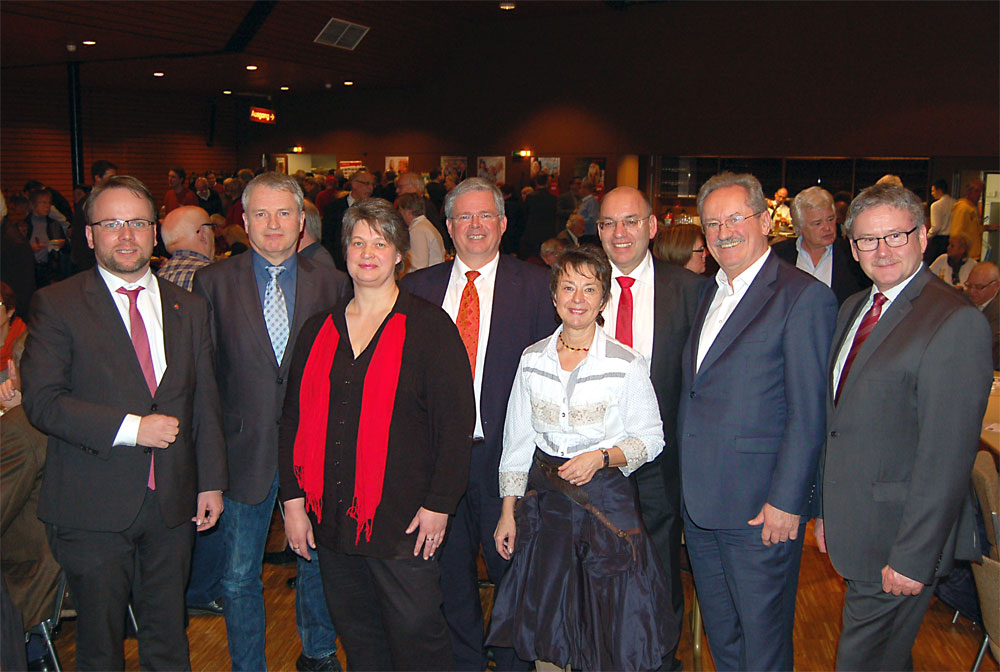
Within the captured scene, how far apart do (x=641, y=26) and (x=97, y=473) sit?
14.0 meters

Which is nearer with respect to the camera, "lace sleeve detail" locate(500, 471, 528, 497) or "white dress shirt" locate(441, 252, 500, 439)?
"lace sleeve detail" locate(500, 471, 528, 497)

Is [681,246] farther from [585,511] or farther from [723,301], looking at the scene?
[585,511]

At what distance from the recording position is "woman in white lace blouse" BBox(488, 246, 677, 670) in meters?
2.47

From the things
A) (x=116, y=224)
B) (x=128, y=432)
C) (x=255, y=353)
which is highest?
(x=116, y=224)

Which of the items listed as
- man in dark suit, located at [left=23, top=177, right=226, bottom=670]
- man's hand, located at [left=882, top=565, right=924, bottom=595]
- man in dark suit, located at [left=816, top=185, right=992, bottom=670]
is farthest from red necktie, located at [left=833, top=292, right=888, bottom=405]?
man in dark suit, located at [left=23, top=177, right=226, bottom=670]

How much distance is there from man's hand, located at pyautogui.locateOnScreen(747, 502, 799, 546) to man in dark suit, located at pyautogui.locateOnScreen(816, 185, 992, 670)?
0.09 meters

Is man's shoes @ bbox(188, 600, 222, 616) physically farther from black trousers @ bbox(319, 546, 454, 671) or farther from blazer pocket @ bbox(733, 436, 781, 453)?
blazer pocket @ bbox(733, 436, 781, 453)

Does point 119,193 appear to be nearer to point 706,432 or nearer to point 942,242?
point 706,432

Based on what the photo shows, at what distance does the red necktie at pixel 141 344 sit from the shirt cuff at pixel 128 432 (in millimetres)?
123

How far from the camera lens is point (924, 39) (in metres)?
12.1

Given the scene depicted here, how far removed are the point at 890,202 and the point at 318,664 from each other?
2.76 m

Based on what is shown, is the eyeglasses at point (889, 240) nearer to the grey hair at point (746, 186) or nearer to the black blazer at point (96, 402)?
the grey hair at point (746, 186)

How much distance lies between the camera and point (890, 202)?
2.32 m

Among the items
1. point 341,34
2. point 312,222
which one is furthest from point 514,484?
point 341,34
